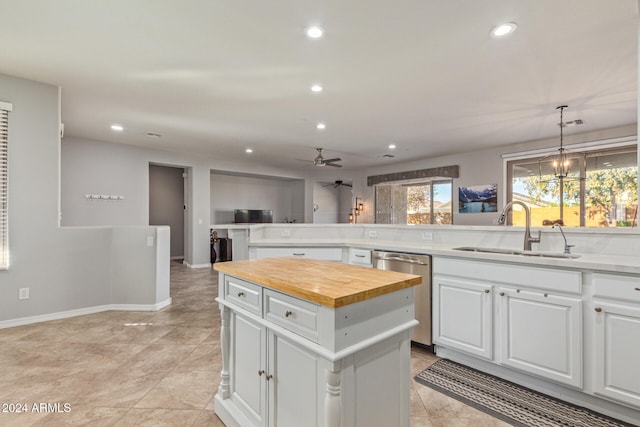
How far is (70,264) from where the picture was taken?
11.5 feet

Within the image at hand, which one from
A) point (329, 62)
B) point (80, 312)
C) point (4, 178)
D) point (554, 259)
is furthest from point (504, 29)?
point (80, 312)

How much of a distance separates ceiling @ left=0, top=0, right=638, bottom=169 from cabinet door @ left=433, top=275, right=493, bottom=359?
1.96 metres

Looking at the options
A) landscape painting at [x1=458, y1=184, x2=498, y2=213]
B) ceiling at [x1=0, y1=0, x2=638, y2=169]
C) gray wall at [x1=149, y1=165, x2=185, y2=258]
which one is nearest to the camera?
ceiling at [x1=0, y1=0, x2=638, y2=169]

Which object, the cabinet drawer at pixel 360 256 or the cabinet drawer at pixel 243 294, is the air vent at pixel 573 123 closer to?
the cabinet drawer at pixel 360 256

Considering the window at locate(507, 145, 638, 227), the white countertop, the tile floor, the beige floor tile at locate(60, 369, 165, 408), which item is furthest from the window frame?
the beige floor tile at locate(60, 369, 165, 408)

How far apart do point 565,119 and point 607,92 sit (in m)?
1.05

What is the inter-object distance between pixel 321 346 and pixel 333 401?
184mm

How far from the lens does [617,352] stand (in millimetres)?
1731

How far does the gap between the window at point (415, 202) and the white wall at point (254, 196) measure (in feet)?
8.26

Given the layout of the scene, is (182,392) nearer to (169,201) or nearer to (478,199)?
(478,199)

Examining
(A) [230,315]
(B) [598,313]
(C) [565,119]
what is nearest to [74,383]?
(A) [230,315]

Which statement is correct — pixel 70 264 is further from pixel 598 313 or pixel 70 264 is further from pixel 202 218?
pixel 598 313

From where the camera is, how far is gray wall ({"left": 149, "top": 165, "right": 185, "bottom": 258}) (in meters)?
8.13

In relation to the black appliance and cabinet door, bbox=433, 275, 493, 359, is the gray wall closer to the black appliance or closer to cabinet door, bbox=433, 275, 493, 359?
the black appliance
